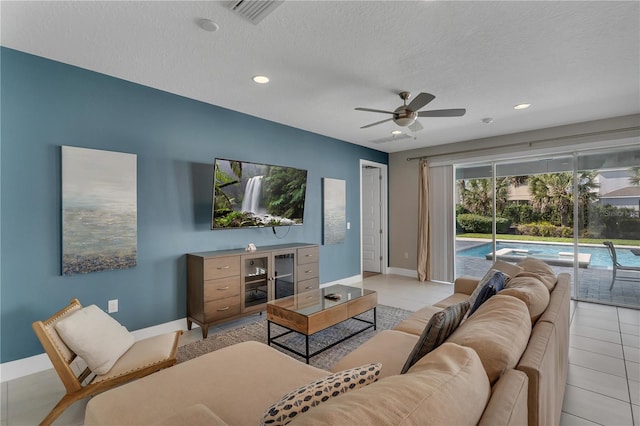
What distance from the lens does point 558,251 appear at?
186 inches

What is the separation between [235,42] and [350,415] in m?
2.51

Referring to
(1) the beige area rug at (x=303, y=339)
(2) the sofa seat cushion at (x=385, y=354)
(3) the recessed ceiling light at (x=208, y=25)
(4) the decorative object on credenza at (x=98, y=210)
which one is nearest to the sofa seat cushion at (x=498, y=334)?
(2) the sofa seat cushion at (x=385, y=354)

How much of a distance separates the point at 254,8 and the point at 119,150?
199cm

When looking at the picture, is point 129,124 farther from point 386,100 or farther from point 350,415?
point 350,415

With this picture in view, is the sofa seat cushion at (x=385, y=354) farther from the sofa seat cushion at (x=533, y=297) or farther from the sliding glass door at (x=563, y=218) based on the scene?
the sliding glass door at (x=563, y=218)

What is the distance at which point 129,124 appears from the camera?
303 cm

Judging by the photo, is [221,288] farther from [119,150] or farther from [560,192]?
[560,192]

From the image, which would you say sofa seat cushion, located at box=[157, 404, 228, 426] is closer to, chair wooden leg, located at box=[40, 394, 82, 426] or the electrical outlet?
chair wooden leg, located at box=[40, 394, 82, 426]

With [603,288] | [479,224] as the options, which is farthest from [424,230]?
[603,288]

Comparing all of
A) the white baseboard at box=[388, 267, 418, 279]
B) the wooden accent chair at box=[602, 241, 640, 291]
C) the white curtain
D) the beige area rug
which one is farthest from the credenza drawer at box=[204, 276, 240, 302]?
the wooden accent chair at box=[602, 241, 640, 291]

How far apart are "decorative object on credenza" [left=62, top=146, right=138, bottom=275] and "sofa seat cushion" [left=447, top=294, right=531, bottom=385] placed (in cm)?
295

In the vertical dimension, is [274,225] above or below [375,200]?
below

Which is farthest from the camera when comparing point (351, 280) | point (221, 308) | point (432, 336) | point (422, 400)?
point (351, 280)

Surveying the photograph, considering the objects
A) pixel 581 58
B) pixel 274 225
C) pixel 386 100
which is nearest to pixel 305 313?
pixel 274 225
